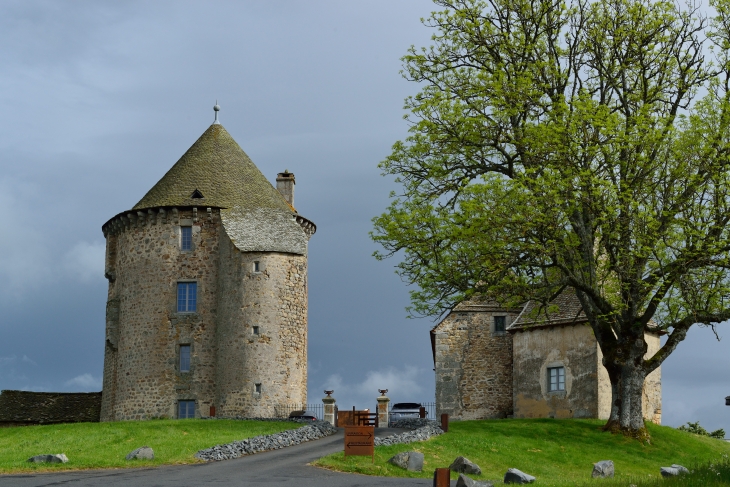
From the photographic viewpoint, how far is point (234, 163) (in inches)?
2063

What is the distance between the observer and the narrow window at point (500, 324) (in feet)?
150

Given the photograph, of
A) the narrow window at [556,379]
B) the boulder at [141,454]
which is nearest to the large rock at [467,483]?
the boulder at [141,454]

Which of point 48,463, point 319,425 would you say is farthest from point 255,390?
point 48,463

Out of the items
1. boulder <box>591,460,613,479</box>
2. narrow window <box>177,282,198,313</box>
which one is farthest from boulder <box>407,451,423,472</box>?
narrow window <box>177,282,198,313</box>

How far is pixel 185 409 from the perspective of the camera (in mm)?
47312

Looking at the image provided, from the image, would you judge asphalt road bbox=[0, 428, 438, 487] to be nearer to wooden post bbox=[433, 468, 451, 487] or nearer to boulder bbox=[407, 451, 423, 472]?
boulder bbox=[407, 451, 423, 472]

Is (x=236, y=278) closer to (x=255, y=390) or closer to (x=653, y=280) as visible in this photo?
(x=255, y=390)

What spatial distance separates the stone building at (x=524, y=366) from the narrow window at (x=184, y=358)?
12528 millimetres

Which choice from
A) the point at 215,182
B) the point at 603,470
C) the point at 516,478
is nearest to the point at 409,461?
the point at 516,478

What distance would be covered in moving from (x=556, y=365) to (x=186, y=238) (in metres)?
19.8

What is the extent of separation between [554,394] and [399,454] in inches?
639

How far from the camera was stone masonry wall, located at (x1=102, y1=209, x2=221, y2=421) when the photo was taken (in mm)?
47531

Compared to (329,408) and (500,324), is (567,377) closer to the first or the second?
(500,324)

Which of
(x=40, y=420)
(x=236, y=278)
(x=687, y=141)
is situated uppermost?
(x=687, y=141)
